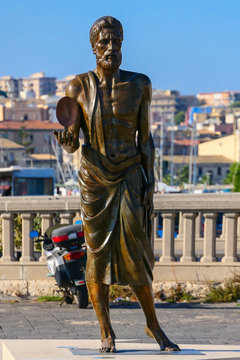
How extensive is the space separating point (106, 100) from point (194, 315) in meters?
3.68

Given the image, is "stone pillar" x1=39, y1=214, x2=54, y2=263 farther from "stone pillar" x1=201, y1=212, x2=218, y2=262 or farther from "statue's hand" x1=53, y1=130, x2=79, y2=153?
"statue's hand" x1=53, y1=130, x2=79, y2=153

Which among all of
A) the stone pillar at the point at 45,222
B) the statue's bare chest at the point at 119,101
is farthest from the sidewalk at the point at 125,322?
the statue's bare chest at the point at 119,101

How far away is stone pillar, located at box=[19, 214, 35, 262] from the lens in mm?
11508

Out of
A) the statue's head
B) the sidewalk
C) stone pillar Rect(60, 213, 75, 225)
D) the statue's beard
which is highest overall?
the statue's head

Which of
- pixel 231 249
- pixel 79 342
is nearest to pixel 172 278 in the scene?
pixel 231 249

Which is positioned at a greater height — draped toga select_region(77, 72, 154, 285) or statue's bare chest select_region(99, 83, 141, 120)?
statue's bare chest select_region(99, 83, 141, 120)

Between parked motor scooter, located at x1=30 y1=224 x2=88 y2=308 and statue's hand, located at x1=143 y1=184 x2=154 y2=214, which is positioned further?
parked motor scooter, located at x1=30 y1=224 x2=88 y2=308

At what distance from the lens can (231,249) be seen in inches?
453

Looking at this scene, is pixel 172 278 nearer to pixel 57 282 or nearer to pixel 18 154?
pixel 57 282

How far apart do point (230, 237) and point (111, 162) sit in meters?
4.27

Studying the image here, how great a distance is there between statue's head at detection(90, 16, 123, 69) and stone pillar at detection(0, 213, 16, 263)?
14.2ft

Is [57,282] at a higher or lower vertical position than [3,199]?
lower

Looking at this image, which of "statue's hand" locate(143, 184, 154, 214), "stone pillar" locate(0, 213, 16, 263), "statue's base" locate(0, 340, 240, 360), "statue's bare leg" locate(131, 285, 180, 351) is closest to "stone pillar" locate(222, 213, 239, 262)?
"stone pillar" locate(0, 213, 16, 263)

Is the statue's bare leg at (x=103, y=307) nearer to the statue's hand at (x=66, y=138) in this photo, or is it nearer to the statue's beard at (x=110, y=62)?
the statue's hand at (x=66, y=138)
